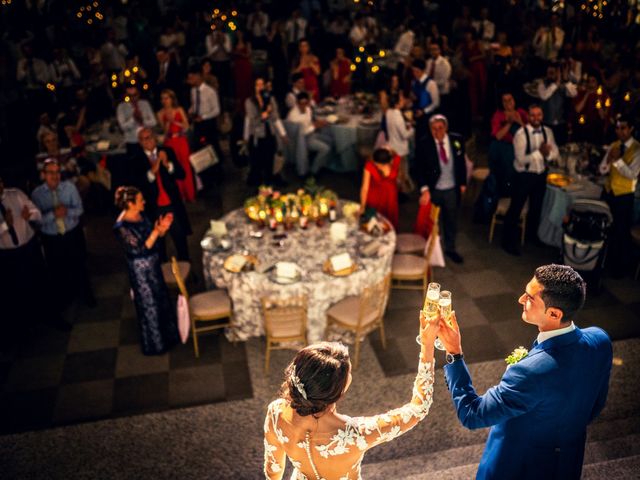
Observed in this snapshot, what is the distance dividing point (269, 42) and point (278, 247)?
7.24 metres

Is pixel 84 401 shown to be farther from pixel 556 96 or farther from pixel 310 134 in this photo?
pixel 556 96

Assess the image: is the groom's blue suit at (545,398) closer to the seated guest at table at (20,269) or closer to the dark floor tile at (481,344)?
the dark floor tile at (481,344)

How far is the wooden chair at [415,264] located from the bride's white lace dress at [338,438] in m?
3.54

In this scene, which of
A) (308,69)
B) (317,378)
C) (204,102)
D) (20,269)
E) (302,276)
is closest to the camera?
(317,378)

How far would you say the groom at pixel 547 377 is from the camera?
2355 millimetres

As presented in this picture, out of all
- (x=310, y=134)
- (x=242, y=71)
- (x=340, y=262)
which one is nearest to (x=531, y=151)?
(x=340, y=262)

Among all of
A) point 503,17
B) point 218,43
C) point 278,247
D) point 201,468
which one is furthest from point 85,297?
point 503,17

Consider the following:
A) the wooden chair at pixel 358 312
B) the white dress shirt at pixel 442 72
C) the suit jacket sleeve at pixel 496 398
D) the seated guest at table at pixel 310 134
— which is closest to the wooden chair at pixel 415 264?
the wooden chair at pixel 358 312

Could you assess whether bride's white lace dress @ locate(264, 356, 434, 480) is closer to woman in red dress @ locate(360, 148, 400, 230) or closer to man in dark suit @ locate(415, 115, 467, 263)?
woman in red dress @ locate(360, 148, 400, 230)

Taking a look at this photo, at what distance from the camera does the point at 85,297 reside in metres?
6.27

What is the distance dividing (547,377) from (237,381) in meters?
3.38

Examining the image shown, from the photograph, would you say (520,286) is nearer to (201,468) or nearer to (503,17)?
(201,468)

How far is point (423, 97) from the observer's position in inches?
332

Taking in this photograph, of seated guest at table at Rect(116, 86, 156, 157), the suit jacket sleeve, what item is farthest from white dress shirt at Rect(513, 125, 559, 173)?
seated guest at table at Rect(116, 86, 156, 157)
